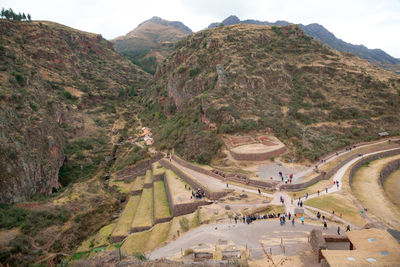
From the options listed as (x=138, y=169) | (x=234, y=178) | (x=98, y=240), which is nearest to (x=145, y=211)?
(x=98, y=240)

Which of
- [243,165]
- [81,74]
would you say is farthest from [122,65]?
[243,165]

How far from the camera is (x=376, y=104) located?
149 feet

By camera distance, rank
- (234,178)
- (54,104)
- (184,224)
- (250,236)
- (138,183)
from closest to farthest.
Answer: (250,236), (184,224), (234,178), (138,183), (54,104)

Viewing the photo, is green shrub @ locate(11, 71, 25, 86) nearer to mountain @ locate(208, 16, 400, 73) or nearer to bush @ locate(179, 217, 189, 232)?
bush @ locate(179, 217, 189, 232)

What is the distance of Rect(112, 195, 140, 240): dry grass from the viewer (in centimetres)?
2588

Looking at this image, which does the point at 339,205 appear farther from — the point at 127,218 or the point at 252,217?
the point at 127,218

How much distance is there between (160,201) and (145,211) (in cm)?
212

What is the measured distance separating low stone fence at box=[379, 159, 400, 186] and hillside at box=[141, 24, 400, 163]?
21.7 feet

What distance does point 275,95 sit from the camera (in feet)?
156

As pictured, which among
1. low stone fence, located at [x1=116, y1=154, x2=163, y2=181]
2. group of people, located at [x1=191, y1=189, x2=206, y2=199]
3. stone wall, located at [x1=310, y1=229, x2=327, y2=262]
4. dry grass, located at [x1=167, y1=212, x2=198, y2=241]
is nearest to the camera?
stone wall, located at [x1=310, y1=229, x2=327, y2=262]

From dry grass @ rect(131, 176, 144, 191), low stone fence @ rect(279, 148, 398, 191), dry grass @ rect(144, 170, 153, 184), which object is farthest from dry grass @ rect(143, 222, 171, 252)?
dry grass @ rect(131, 176, 144, 191)

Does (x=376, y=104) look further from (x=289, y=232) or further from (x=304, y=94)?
(x=289, y=232)

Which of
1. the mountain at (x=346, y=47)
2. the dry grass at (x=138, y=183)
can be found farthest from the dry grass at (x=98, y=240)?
the mountain at (x=346, y=47)

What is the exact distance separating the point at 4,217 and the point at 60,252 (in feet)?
21.8
